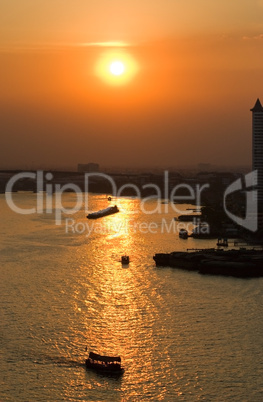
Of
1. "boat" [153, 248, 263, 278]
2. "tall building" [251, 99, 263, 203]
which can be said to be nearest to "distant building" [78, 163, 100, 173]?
"tall building" [251, 99, 263, 203]

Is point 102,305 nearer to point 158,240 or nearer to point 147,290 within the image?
point 147,290

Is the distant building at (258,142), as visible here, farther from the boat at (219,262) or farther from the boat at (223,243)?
the boat at (219,262)

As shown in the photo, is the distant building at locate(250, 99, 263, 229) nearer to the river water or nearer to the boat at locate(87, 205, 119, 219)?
the boat at locate(87, 205, 119, 219)

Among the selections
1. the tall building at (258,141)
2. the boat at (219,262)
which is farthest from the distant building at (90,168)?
the boat at (219,262)

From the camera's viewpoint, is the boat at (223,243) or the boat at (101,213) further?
the boat at (101,213)

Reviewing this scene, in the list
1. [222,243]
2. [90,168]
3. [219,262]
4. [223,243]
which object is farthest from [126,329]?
[90,168]

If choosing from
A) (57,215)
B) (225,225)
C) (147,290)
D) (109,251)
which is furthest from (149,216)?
(147,290)

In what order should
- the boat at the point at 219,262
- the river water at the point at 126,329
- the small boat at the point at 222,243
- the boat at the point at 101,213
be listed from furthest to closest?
1. the boat at the point at 101,213
2. the small boat at the point at 222,243
3. the boat at the point at 219,262
4. the river water at the point at 126,329
